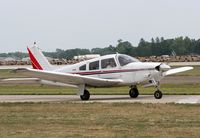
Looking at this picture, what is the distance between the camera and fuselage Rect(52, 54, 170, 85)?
2536 cm

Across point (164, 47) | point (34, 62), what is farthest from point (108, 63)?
point (164, 47)

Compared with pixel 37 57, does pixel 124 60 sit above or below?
below

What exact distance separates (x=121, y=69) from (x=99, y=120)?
33.3ft

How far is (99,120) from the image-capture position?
15.9 metres

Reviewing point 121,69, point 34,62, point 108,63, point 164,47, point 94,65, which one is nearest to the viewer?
point 121,69

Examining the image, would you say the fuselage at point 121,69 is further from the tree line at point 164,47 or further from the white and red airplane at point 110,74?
the tree line at point 164,47

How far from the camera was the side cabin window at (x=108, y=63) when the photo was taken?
2608cm

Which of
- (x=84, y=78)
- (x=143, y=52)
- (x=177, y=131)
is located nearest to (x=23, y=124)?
(x=177, y=131)

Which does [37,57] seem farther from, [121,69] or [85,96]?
[121,69]

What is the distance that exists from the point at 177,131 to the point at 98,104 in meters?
8.16

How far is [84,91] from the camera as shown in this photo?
25859 millimetres

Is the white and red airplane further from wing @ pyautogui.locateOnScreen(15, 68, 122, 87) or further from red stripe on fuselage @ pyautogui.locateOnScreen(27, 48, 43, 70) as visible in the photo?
red stripe on fuselage @ pyautogui.locateOnScreen(27, 48, 43, 70)

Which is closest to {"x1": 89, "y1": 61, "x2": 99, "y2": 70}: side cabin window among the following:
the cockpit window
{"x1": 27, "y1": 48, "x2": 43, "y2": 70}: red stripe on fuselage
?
the cockpit window

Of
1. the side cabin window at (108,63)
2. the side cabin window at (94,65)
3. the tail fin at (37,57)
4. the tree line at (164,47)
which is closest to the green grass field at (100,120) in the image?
the side cabin window at (108,63)
